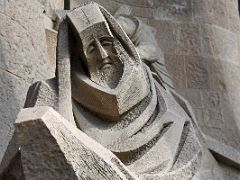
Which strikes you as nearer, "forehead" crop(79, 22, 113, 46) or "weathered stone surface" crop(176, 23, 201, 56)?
"forehead" crop(79, 22, 113, 46)

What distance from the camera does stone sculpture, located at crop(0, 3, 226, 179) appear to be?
320 centimetres

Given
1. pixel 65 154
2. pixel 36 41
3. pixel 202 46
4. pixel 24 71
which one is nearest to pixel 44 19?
pixel 36 41

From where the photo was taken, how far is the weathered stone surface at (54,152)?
2.50 m

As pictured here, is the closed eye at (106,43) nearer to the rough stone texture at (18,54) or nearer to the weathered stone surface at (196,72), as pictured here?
the rough stone texture at (18,54)

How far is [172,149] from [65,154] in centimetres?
87

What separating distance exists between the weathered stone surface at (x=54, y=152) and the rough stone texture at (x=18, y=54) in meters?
1.77

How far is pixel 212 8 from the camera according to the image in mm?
6465

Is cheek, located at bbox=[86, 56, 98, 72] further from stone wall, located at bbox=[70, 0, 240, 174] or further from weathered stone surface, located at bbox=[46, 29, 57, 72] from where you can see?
stone wall, located at bbox=[70, 0, 240, 174]

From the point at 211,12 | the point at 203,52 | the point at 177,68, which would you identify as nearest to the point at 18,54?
the point at 177,68

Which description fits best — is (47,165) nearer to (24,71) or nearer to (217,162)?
(217,162)

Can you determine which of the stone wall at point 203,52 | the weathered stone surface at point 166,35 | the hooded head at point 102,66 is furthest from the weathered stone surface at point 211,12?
the hooded head at point 102,66

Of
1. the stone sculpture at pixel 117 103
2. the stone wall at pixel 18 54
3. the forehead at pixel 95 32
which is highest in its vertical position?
the forehead at pixel 95 32

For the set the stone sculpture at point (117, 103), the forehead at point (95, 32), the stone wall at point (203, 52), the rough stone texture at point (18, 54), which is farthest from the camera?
the stone wall at point (203, 52)

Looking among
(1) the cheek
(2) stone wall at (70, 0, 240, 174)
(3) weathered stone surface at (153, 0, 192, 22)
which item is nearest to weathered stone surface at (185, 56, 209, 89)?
(2) stone wall at (70, 0, 240, 174)
